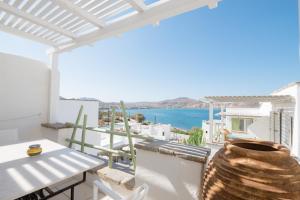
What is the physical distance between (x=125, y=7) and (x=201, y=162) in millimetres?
1885

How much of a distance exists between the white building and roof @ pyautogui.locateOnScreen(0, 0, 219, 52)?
514 centimetres

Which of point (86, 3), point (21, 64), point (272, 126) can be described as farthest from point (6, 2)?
point (272, 126)

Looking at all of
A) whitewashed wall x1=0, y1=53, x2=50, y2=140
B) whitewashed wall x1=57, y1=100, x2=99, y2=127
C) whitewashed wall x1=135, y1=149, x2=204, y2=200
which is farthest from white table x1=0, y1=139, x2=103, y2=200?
whitewashed wall x1=57, y1=100, x2=99, y2=127

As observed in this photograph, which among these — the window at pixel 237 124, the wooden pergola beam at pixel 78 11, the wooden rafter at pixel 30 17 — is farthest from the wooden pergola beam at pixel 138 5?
the window at pixel 237 124

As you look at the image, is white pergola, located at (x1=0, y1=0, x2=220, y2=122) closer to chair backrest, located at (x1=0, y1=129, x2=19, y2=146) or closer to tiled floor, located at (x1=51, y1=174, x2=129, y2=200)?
chair backrest, located at (x1=0, y1=129, x2=19, y2=146)

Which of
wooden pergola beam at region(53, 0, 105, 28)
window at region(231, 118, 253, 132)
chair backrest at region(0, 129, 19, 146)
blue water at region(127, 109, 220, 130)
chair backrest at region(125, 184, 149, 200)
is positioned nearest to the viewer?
chair backrest at region(125, 184, 149, 200)

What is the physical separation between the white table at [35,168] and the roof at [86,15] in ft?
5.71

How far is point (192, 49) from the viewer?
65.7 feet

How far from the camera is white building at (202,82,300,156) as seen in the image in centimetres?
500

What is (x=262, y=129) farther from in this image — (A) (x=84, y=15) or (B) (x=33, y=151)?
(B) (x=33, y=151)

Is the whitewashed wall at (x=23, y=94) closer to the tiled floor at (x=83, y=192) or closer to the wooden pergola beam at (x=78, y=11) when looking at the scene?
the tiled floor at (x=83, y=192)

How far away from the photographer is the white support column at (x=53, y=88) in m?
3.28

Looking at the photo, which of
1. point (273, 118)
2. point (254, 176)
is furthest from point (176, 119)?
point (254, 176)

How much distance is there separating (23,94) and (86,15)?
84.9 inches
